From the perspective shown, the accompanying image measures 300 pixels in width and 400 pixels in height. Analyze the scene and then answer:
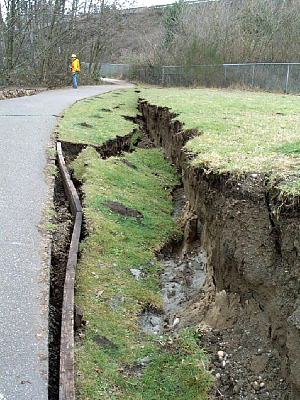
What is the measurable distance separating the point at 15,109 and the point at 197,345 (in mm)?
12598

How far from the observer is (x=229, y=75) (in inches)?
1083

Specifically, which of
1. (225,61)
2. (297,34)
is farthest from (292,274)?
(225,61)

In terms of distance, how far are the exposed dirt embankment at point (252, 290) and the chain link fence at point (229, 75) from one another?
18532 mm

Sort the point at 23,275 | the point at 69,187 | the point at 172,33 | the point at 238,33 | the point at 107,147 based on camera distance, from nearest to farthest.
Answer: the point at 23,275
the point at 69,187
the point at 107,147
the point at 238,33
the point at 172,33

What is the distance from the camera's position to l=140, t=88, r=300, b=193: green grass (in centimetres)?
533

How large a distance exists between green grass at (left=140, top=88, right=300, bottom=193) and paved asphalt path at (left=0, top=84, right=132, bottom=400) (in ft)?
7.81

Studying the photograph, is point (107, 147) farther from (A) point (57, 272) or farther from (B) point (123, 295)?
(A) point (57, 272)

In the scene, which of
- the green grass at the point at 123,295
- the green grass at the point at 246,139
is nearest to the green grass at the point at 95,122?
the green grass at the point at 123,295

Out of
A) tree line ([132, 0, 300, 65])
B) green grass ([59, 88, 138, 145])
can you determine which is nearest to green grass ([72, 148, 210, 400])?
green grass ([59, 88, 138, 145])

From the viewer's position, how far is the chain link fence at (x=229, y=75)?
22875 mm

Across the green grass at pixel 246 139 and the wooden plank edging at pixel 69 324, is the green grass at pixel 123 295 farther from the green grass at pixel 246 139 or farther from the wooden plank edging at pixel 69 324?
the green grass at pixel 246 139

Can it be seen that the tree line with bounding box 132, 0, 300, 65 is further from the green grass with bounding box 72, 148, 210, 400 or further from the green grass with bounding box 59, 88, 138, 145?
the green grass with bounding box 72, 148, 210, 400

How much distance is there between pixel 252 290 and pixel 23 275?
7.52ft

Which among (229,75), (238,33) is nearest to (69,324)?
(229,75)
